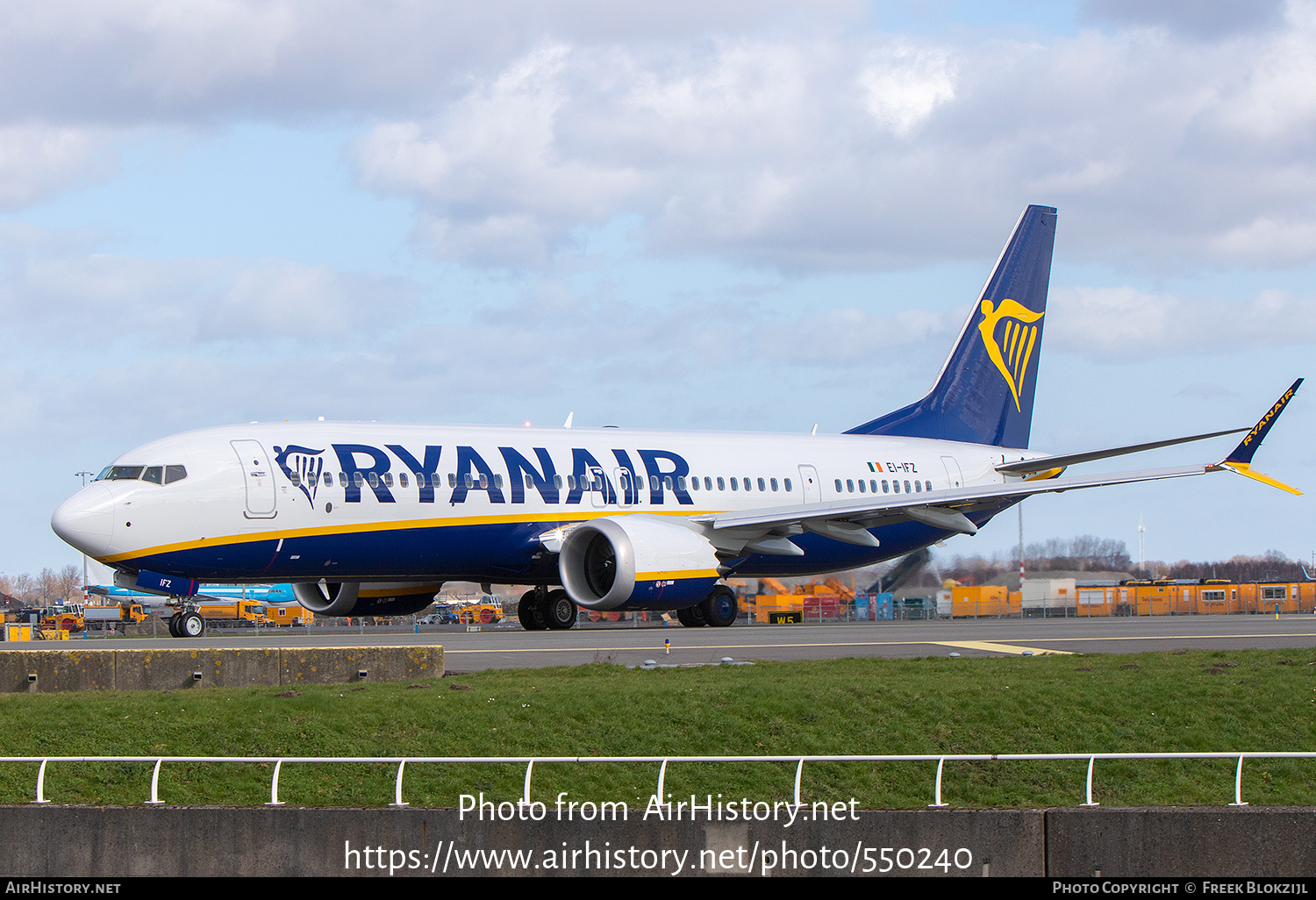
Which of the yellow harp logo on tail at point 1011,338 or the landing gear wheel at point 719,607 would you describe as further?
the yellow harp logo on tail at point 1011,338

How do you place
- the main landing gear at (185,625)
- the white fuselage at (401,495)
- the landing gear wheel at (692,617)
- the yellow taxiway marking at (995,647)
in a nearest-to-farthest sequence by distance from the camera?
the yellow taxiway marking at (995,647)
the white fuselage at (401,495)
the main landing gear at (185,625)
the landing gear wheel at (692,617)

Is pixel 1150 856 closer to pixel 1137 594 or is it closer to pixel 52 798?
pixel 52 798

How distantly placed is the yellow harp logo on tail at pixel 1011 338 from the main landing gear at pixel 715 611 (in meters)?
12.4

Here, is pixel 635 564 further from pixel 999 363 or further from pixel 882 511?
pixel 999 363

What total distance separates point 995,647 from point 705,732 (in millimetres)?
8529

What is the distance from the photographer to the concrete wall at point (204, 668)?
1686cm

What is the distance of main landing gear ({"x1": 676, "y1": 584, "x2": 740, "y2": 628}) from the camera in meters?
30.7

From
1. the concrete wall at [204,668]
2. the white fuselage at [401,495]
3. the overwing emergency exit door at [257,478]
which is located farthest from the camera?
the overwing emergency exit door at [257,478]

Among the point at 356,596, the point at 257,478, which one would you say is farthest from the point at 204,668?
the point at 356,596

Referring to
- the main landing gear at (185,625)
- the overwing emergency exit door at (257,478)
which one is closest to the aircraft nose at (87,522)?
the overwing emergency exit door at (257,478)

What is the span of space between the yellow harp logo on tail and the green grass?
22.5 meters

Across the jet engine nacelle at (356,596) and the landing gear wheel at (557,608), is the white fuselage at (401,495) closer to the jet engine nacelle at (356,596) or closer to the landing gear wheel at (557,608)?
the landing gear wheel at (557,608)

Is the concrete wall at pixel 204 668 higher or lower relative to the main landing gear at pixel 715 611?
lower

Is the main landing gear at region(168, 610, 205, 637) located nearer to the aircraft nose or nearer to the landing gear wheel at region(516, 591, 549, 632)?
the aircraft nose
